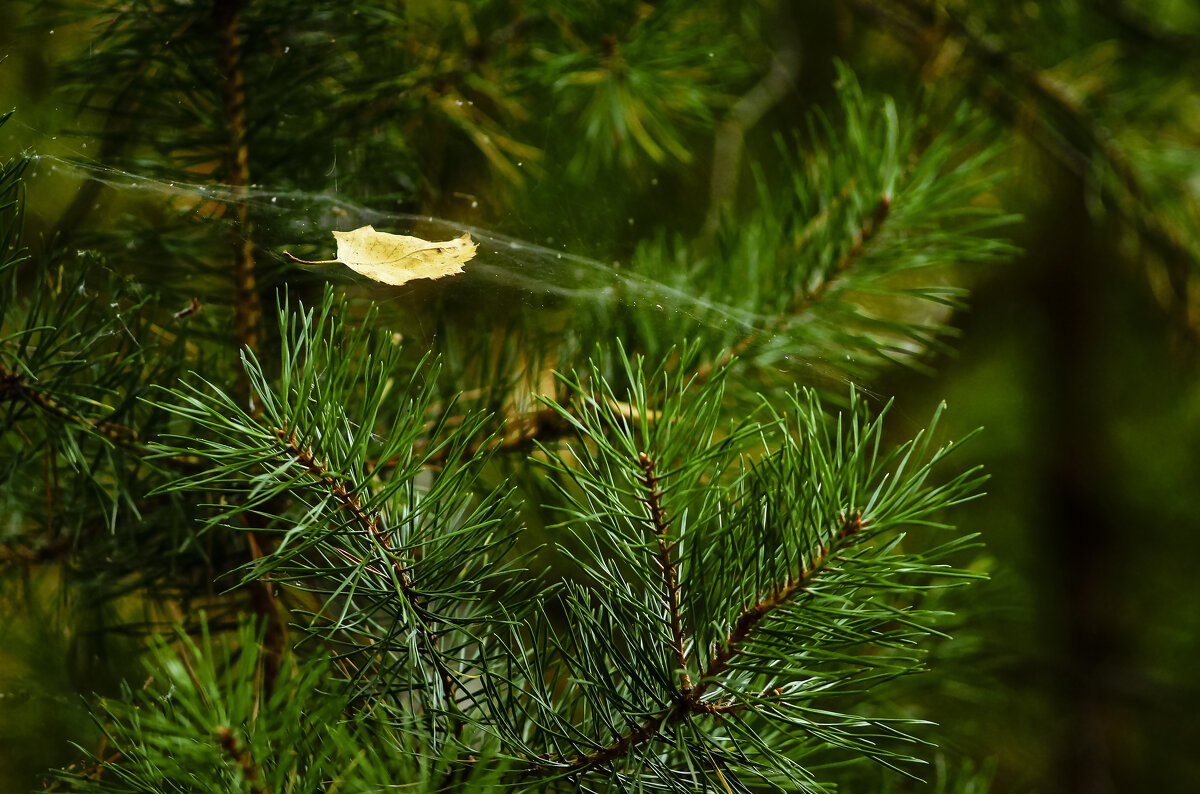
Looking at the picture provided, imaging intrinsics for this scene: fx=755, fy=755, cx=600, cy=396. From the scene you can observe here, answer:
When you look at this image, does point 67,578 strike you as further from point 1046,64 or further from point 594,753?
point 1046,64

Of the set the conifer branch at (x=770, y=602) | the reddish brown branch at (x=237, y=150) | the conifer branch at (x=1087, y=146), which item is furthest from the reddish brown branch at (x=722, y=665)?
the conifer branch at (x=1087, y=146)

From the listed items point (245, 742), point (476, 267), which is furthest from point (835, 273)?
point (245, 742)

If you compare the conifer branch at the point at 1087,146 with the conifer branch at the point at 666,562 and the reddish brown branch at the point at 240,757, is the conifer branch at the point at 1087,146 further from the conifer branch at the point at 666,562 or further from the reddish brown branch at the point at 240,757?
the reddish brown branch at the point at 240,757

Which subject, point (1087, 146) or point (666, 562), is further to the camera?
point (1087, 146)

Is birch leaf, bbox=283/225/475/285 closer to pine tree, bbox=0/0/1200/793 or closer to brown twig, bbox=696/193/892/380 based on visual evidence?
pine tree, bbox=0/0/1200/793

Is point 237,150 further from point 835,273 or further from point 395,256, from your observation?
point 835,273

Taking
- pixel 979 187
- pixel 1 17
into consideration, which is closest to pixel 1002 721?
pixel 979 187

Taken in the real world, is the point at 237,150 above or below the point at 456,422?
above
